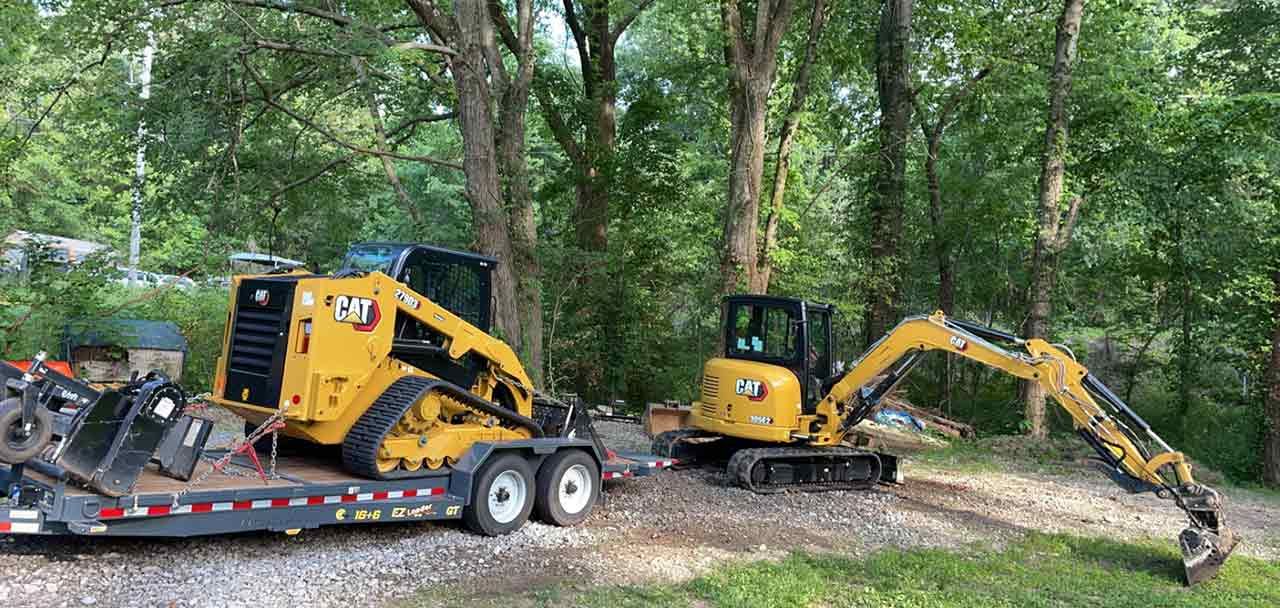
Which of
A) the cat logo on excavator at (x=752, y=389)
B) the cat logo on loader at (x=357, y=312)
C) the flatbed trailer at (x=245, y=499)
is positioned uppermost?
the cat logo on loader at (x=357, y=312)

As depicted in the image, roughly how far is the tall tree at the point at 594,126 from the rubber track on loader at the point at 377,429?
12.8 m

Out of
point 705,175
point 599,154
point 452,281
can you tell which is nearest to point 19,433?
point 452,281

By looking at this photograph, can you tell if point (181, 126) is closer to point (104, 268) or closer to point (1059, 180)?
point (104, 268)

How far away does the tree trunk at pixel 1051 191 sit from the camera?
54.9ft

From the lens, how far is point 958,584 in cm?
765

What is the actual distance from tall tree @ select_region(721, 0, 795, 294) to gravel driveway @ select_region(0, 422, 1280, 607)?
14.1ft

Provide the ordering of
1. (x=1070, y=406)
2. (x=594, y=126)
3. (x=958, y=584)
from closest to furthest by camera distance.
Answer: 1. (x=958, y=584)
2. (x=1070, y=406)
3. (x=594, y=126)

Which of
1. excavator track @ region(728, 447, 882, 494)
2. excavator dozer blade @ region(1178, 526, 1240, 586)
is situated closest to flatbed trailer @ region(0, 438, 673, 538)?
excavator track @ region(728, 447, 882, 494)

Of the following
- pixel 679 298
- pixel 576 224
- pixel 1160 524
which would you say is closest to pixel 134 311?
pixel 576 224

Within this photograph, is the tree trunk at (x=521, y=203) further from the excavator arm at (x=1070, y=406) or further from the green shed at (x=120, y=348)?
the green shed at (x=120, y=348)

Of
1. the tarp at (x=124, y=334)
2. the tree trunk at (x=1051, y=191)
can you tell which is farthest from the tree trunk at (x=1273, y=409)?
the tarp at (x=124, y=334)

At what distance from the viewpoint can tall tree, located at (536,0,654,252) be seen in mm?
20922

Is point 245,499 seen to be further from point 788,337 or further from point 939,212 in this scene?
point 939,212

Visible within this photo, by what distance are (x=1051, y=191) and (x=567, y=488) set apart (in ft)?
39.1
